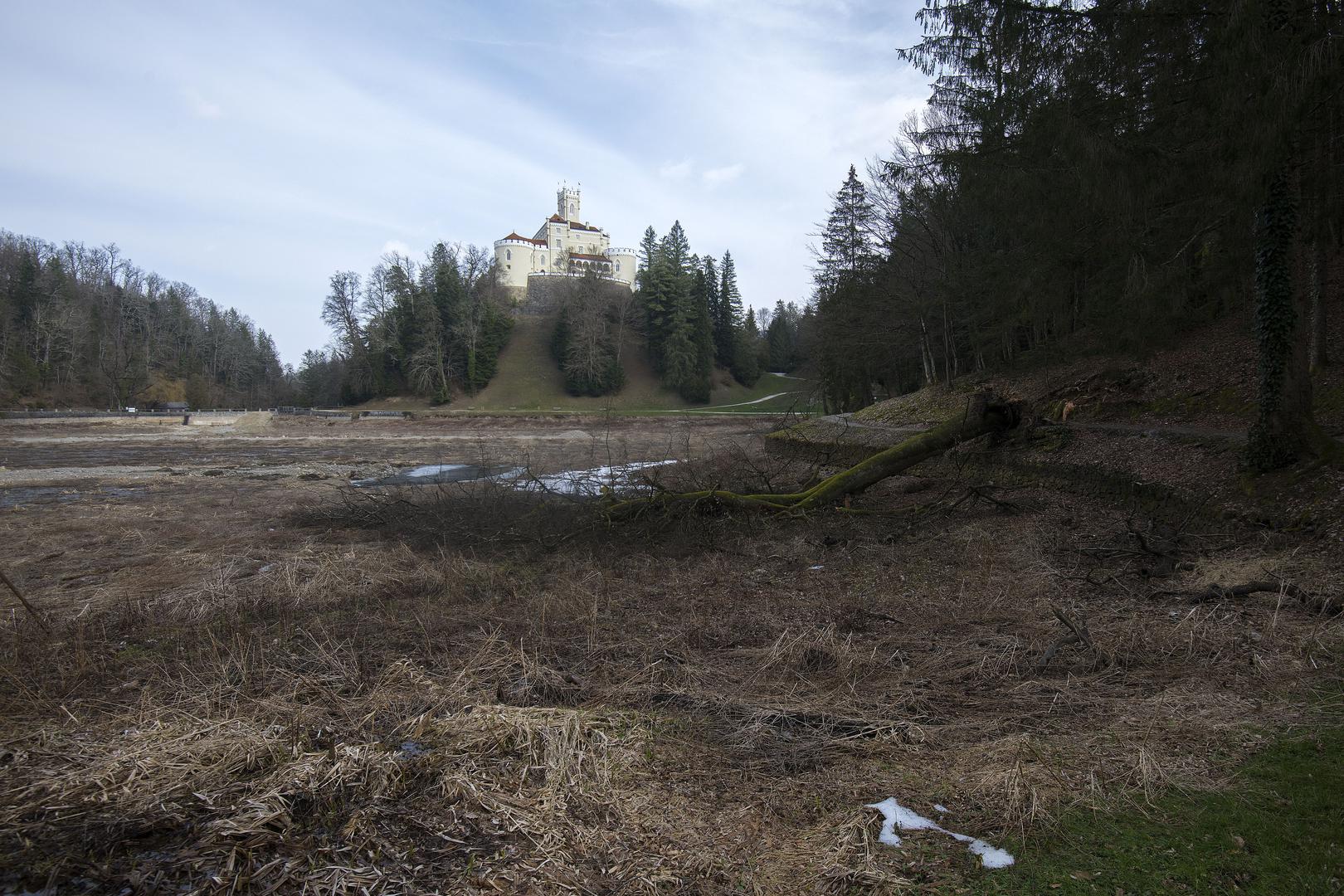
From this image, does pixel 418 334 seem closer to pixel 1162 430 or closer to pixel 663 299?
pixel 663 299

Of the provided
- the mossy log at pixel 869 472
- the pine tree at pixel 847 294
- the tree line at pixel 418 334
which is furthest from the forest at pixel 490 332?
the mossy log at pixel 869 472

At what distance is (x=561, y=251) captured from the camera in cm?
10525

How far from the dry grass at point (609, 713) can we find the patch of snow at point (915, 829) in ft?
0.24

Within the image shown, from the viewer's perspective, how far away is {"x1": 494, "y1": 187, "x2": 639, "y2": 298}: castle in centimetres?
9912

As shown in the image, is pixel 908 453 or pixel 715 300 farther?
pixel 715 300

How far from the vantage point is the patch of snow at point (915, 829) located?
2.68 m

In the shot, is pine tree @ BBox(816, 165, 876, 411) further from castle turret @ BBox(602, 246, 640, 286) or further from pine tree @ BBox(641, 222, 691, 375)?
castle turret @ BBox(602, 246, 640, 286)

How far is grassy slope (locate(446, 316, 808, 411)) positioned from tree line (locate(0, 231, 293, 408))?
1199 inches

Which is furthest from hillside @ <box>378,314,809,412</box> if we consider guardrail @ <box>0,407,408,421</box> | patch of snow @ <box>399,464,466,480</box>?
patch of snow @ <box>399,464,466,480</box>

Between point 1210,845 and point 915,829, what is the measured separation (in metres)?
1.06

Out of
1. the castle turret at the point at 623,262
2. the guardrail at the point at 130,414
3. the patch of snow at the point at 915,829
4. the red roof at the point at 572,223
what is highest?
the red roof at the point at 572,223

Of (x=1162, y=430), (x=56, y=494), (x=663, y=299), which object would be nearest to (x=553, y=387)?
(x=663, y=299)

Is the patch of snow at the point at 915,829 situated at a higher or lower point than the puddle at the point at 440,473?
higher

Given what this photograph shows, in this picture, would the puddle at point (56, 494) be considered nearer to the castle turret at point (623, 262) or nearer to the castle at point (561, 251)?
the castle at point (561, 251)
